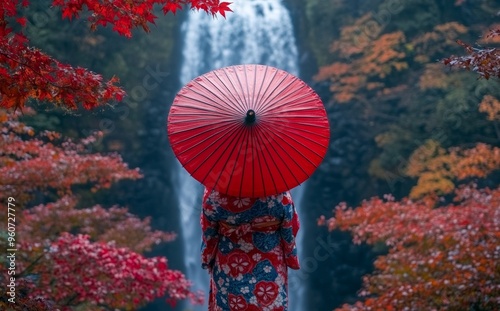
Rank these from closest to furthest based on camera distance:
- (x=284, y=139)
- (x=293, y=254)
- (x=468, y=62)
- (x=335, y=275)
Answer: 1. (x=284, y=139)
2. (x=293, y=254)
3. (x=468, y=62)
4. (x=335, y=275)

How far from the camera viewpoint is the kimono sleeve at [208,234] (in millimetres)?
3047

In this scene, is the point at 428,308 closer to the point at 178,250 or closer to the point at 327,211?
the point at 327,211

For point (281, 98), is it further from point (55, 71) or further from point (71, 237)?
point (71, 237)

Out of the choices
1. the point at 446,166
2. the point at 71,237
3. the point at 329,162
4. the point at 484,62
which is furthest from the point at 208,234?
the point at 329,162

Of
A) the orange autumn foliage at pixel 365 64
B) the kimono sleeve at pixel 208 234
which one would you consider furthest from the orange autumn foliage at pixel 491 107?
the kimono sleeve at pixel 208 234

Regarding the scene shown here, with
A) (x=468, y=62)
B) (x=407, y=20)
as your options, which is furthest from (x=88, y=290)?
(x=407, y=20)

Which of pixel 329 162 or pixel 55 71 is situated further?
pixel 329 162

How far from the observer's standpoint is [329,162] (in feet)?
29.4

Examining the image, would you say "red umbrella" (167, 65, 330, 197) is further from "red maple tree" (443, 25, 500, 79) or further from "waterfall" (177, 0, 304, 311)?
"waterfall" (177, 0, 304, 311)

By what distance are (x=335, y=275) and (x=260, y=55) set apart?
13.7 ft

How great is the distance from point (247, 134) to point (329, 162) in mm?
6299

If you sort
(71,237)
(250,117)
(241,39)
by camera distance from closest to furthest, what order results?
(250,117) < (71,237) < (241,39)

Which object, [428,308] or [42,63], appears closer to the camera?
[42,63]

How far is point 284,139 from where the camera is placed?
286cm
